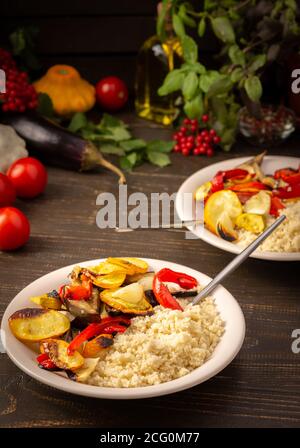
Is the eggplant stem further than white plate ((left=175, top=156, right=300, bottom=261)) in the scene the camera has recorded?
Yes

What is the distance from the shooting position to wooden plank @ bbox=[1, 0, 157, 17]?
83.8 inches

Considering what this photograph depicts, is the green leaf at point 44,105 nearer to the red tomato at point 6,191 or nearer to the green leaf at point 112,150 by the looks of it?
the green leaf at point 112,150

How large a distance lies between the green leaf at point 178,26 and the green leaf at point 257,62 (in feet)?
0.63

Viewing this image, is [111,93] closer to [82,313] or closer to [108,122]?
[108,122]

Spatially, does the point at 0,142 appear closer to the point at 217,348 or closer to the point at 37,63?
the point at 37,63

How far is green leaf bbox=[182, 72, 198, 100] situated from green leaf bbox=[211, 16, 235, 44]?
4.4 inches

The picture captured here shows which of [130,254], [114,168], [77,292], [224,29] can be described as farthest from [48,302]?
[224,29]

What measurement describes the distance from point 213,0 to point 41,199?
2.18 feet

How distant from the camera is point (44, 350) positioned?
1003 mm

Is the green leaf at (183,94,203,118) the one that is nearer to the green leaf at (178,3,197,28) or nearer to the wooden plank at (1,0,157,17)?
the green leaf at (178,3,197,28)

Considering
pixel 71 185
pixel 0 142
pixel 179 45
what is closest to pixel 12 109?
pixel 0 142

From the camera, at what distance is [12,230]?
1.44 m

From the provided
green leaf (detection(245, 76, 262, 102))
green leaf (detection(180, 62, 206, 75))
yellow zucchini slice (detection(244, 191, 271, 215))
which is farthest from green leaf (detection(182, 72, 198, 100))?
yellow zucchini slice (detection(244, 191, 271, 215))

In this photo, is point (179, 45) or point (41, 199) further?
point (179, 45)
